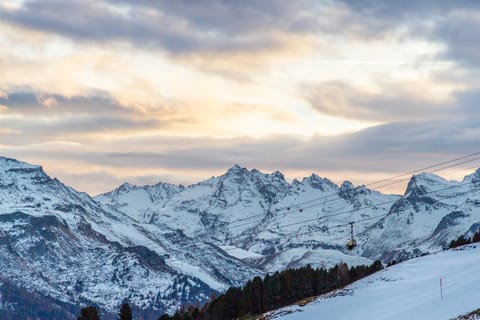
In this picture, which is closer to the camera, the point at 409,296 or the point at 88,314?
the point at 409,296

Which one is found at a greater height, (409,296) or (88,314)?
(88,314)

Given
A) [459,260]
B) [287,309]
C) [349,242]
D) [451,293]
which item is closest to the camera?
[451,293]

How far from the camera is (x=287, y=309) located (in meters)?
175

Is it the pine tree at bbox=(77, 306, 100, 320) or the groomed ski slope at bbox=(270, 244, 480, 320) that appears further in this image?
the pine tree at bbox=(77, 306, 100, 320)

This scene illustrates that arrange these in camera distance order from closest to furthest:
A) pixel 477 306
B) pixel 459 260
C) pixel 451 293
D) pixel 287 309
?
pixel 477 306
pixel 451 293
pixel 287 309
pixel 459 260

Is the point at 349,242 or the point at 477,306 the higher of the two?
the point at 349,242

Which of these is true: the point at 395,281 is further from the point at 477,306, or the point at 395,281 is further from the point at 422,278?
the point at 477,306

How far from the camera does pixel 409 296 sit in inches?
5645

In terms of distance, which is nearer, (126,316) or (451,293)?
(451,293)

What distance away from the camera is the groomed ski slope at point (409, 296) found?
4464 inches

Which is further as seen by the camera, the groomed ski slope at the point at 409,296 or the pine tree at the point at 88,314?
the pine tree at the point at 88,314

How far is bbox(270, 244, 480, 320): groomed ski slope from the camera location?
11338cm

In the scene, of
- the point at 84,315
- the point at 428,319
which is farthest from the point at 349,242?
the point at 84,315

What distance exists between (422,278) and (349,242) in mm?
30746
